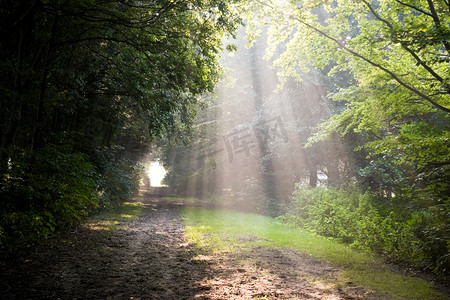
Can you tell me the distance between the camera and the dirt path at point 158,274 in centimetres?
470

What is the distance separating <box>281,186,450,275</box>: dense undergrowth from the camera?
6512 mm

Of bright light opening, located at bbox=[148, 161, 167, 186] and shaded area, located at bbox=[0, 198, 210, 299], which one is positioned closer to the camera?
shaded area, located at bbox=[0, 198, 210, 299]

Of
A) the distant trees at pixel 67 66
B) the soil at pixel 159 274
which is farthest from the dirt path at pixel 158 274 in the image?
the distant trees at pixel 67 66

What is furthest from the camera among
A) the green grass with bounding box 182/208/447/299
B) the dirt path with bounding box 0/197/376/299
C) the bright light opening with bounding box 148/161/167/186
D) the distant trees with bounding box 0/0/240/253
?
the bright light opening with bounding box 148/161/167/186

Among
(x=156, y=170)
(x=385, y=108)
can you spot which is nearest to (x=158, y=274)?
(x=385, y=108)

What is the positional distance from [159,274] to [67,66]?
7.52 metres

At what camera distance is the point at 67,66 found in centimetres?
945

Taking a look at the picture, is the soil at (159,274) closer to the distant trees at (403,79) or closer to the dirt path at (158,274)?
the dirt path at (158,274)

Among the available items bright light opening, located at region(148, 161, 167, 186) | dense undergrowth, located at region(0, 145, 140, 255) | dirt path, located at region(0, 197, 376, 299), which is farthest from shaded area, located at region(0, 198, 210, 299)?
bright light opening, located at region(148, 161, 167, 186)

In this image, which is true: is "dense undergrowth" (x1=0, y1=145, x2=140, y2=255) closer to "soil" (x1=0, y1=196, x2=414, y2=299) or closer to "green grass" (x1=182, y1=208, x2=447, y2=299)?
"soil" (x1=0, y1=196, x2=414, y2=299)

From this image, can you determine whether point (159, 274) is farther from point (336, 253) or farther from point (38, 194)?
point (336, 253)

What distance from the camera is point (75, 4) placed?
6.35 meters

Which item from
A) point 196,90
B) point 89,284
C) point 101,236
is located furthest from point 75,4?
point 101,236

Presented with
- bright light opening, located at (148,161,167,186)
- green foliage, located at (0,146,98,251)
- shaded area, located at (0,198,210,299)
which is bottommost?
shaded area, located at (0,198,210,299)
